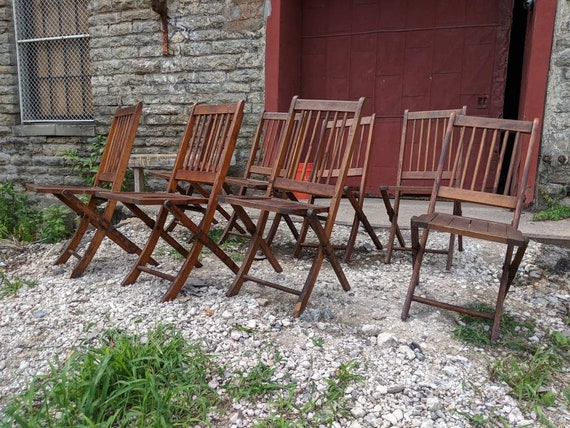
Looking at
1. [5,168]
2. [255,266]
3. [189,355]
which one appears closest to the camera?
[189,355]

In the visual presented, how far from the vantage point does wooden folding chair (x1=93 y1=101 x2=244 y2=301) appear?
262cm

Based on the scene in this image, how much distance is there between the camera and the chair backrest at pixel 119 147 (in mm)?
3107

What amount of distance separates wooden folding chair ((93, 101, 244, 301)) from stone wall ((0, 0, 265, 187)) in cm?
232

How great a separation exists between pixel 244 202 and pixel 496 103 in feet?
12.7

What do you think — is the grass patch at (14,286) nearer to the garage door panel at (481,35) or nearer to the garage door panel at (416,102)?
the garage door panel at (416,102)

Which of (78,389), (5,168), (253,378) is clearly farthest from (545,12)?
(5,168)

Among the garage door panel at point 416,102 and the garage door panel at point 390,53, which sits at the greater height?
the garage door panel at point 390,53

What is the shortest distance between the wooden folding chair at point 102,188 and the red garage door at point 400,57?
9.96 ft

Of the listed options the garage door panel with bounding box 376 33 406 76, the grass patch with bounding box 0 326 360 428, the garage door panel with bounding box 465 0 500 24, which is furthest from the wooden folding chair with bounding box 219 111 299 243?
the garage door panel with bounding box 465 0 500 24

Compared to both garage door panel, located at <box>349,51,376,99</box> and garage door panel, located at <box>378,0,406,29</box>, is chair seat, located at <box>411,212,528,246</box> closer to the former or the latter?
garage door panel, located at <box>349,51,376,99</box>

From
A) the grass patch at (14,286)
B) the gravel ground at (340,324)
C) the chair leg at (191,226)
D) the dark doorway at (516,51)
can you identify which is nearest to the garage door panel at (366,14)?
the dark doorway at (516,51)

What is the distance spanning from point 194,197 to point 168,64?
11.9 feet

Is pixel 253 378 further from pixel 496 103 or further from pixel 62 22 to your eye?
pixel 62 22

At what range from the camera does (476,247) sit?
3.65m
